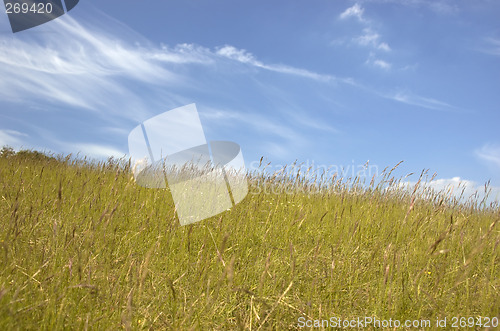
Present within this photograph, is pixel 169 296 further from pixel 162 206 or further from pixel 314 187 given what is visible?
pixel 314 187

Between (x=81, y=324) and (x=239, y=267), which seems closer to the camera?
(x=81, y=324)

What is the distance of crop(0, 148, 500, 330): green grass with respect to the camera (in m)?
2.06

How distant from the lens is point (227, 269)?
1.96 m

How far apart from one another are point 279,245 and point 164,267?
3.83ft

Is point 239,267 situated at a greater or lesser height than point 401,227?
lesser

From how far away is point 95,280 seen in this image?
2438mm

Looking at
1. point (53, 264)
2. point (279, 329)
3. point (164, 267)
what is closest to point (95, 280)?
point (53, 264)

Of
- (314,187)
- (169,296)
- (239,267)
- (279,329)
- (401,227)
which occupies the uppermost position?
(314,187)

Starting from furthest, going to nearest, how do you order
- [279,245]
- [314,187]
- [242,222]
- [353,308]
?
[314,187] → [242,222] → [279,245] → [353,308]

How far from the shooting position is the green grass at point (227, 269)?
206 centimetres

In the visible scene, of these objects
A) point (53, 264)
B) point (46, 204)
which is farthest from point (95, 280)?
point (46, 204)

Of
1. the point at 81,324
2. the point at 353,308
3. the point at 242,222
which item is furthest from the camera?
the point at 242,222

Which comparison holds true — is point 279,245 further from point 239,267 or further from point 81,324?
point 81,324

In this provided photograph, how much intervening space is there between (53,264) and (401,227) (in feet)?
11.4
